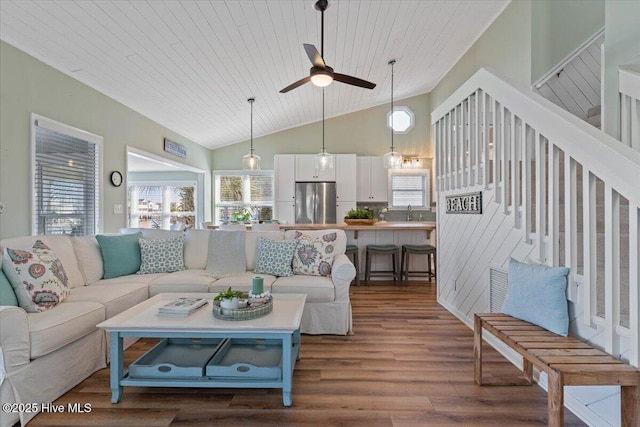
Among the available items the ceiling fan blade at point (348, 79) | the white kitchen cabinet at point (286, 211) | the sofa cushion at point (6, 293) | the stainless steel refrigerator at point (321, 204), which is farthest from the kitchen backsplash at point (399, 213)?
the sofa cushion at point (6, 293)

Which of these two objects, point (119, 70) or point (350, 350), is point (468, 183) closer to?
point (350, 350)

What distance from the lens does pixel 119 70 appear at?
354 cm

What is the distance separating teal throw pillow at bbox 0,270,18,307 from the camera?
2.08 metres

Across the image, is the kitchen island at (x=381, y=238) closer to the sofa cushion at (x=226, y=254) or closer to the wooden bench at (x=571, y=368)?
the sofa cushion at (x=226, y=254)

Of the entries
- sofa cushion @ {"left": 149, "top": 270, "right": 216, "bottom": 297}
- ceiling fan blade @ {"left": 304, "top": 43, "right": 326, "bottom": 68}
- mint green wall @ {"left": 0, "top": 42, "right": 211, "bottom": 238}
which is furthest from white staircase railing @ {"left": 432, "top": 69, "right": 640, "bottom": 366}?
mint green wall @ {"left": 0, "top": 42, "right": 211, "bottom": 238}

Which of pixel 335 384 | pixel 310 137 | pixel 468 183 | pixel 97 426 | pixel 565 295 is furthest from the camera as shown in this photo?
pixel 310 137

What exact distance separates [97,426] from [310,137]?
6.41 meters

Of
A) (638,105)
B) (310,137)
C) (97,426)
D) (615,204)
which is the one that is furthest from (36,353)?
(310,137)

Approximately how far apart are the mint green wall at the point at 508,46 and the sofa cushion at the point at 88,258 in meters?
4.40

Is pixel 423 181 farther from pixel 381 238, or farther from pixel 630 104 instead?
pixel 630 104

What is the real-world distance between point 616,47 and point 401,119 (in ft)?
16.9

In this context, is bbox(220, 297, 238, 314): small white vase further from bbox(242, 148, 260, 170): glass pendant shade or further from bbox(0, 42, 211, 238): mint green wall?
bbox(242, 148, 260, 170): glass pendant shade

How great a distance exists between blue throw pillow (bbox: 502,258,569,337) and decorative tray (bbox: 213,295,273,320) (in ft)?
5.43

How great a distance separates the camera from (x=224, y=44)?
351 centimetres
